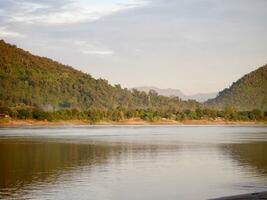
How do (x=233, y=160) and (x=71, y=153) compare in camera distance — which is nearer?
(x=233, y=160)

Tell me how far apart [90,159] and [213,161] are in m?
10.5

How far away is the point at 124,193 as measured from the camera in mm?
28000

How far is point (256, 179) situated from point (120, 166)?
1187 centimetres

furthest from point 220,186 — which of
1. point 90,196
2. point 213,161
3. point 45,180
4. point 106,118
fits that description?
point 106,118

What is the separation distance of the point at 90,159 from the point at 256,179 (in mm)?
17838

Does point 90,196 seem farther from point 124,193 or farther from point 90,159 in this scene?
point 90,159

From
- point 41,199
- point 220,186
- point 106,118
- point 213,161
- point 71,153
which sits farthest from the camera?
point 106,118

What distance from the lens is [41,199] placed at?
26.0 m

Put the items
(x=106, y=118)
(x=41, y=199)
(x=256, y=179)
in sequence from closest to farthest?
1. (x=41, y=199)
2. (x=256, y=179)
3. (x=106, y=118)

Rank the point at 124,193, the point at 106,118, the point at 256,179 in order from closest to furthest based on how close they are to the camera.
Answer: the point at 124,193 → the point at 256,179 → the point at 106,118

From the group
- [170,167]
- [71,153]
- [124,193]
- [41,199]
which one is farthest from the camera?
[71,153]

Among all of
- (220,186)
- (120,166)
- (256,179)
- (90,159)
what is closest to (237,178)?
(256,179)

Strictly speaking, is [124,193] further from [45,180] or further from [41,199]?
[45,180]

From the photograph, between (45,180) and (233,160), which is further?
(233,160)
